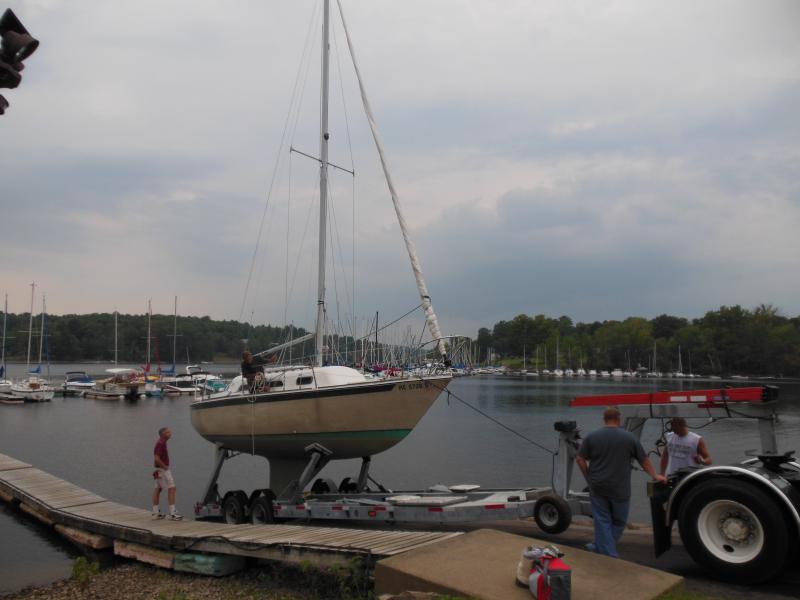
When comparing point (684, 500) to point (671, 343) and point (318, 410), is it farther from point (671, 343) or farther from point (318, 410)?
point (671, 343)

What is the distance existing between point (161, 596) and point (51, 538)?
8.68 metres

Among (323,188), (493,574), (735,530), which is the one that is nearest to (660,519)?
(735,530)

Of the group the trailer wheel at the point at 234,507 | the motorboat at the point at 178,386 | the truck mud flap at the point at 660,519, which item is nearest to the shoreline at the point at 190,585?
the trailer wheel at the point at 234,507

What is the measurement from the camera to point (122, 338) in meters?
167

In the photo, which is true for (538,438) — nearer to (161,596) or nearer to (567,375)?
(161,596)

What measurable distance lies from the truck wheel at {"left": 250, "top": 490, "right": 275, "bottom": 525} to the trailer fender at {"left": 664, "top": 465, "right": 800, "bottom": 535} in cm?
865

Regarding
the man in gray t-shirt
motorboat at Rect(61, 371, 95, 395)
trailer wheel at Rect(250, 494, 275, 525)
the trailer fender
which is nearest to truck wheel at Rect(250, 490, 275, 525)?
trailer wheel at Rect(250, 494, 275, 525)

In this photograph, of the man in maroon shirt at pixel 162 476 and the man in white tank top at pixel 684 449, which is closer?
the man in white tank top at pixel 684 449

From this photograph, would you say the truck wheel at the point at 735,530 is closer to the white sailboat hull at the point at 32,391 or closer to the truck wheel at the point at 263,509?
the truck wheel at the point at 263,509

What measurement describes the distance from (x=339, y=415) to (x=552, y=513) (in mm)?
5405

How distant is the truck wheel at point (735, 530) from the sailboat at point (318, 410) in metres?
6.59

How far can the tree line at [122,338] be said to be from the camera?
144375 mm

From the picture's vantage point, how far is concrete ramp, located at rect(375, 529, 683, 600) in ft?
21.0

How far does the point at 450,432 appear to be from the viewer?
146 ft
